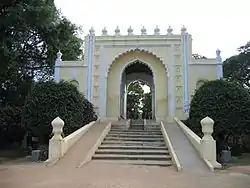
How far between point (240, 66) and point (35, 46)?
15.1 metres

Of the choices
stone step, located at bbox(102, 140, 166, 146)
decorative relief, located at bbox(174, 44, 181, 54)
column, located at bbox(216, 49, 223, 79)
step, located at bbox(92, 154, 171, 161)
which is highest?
decorative relief, located at bbox(174, 44, 181, 54)

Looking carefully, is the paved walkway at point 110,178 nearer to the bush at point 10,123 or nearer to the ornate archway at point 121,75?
the ornate archway at point 121,75

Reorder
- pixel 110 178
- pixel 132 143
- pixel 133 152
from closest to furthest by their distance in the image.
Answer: pixel 110 178 < pixel 133 152 < pixel 132 143

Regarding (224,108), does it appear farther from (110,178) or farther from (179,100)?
(110,178)

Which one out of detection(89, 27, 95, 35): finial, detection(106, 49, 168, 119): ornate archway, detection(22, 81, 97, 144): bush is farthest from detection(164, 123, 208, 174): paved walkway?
detection(89, 27, 95, 35): finial

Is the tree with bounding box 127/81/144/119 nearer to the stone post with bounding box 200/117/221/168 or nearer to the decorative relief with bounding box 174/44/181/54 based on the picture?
the decorative relief with bounding box 174/44/181/54

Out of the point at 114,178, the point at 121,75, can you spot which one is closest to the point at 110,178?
the point at 114,178

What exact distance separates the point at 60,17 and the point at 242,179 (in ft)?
47.2

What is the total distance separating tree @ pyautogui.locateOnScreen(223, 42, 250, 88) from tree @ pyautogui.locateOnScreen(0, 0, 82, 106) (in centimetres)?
1163

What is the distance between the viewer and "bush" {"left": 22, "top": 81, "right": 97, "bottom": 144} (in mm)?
11992

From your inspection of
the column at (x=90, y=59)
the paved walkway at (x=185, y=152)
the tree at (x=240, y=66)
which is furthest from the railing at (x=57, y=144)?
the tree at (x=240, y=66)

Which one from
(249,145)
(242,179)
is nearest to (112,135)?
(242,179)

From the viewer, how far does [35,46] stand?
1923 cm

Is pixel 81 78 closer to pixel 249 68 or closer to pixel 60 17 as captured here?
pixel 60 17
